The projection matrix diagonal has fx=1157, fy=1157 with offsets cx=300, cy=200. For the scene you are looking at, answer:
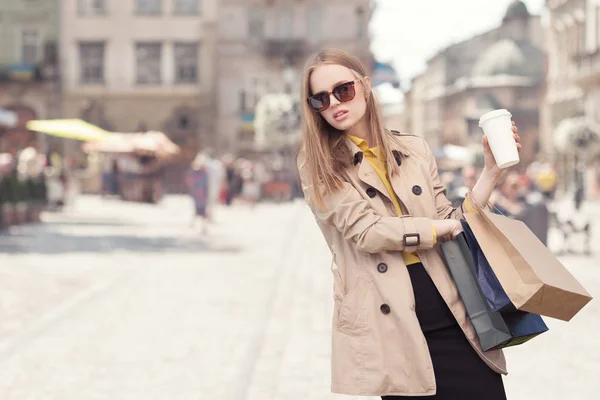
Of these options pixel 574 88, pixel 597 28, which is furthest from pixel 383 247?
pixel 574 88

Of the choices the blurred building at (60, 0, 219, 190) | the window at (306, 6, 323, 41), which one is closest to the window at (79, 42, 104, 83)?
the blurred building at (60, 0, 219, 190)

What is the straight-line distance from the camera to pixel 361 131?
11.3 ft

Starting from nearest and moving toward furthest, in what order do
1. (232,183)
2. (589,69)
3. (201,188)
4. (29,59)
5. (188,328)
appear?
(188,328) < (201,188) < (232,183) < (589,69) < (29,59)

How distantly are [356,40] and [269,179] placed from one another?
14.0m

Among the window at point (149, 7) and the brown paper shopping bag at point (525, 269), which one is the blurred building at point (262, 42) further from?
the brown paper shopping bag at point (525, 269)

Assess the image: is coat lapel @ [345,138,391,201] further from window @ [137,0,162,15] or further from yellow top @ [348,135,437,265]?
window @ [137,0,162,15]

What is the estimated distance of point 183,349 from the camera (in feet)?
26.1

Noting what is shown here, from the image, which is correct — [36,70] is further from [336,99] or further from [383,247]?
[383,247]

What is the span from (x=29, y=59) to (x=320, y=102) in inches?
2022

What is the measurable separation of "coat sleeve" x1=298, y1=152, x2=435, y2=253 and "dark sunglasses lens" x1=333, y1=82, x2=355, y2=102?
0.22m

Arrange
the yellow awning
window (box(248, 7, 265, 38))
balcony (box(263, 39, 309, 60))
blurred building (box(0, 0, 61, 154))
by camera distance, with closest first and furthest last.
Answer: the yellow awning → blurred building (box(0, 0, 61, 154)) → balcony (box(263, 39, 309, 60)) → window (box(248, 7, 265, 38))

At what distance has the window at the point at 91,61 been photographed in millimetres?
53000

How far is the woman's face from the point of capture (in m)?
3.38

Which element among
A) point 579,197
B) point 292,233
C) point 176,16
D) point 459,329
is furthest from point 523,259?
point 176,16
